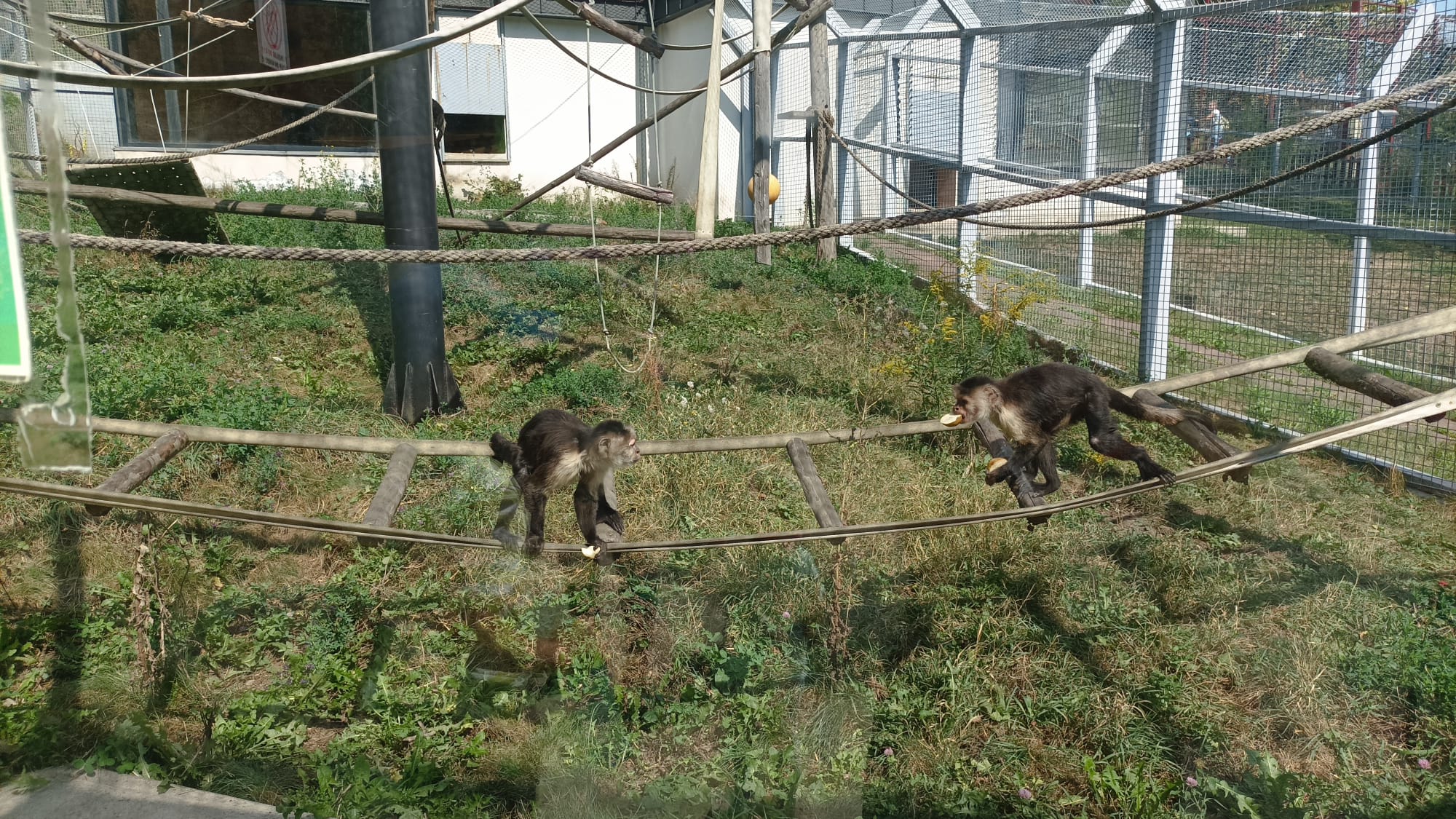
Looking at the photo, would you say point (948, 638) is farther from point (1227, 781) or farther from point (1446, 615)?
point (1446, 615)

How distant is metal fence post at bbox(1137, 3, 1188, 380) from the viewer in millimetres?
6578

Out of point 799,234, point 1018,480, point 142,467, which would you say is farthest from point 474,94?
point 1018,480

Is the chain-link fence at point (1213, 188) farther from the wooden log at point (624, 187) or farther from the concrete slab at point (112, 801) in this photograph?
the concrete slab at point (112, 801)

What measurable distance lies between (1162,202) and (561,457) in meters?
4.83

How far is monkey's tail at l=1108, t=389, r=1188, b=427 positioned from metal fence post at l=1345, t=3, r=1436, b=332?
2.24m

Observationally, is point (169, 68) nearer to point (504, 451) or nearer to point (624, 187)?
point (624, 187)


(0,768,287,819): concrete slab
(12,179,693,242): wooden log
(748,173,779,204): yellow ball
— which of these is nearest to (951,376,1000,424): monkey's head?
(12,179,693,242): wooden log

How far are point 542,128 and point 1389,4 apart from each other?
38.5 feet

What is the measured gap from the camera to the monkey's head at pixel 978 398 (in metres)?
4.54

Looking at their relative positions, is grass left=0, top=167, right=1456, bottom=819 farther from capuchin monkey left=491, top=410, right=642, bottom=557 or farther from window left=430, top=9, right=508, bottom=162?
window left=430, top=9, right=508, bottom=162

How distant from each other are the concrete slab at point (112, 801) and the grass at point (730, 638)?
14 cm

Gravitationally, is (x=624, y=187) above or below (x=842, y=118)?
below

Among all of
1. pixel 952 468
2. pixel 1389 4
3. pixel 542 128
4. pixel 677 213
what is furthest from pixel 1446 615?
pixel 542 128

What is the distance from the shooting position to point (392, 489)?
3.92 metres
